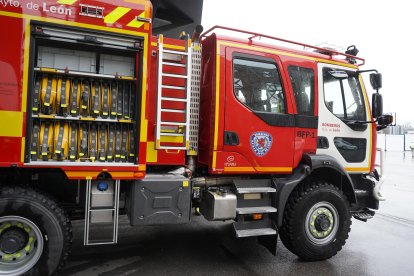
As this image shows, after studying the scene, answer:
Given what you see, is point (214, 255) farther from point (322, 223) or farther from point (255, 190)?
point (322, 223)

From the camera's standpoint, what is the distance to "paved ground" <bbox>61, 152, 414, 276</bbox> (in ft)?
14.8

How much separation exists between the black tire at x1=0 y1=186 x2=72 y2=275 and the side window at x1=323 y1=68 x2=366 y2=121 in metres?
3.87

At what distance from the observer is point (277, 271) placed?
4.56 metres

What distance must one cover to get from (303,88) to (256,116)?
2.98ft

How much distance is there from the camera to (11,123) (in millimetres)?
3449

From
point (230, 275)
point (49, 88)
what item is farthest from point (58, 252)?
point (230, 275)

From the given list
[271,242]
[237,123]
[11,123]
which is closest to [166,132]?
[237,123]

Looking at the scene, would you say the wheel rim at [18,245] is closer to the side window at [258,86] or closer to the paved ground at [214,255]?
the paved ground at [214,255]

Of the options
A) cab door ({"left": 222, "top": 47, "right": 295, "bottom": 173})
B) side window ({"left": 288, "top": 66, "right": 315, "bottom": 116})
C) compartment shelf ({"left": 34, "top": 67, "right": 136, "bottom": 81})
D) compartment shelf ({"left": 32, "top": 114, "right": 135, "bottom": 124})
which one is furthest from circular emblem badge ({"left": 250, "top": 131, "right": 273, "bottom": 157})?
compartment shelf ({"left": 34, "top": 67, "right": 136, "bottom": 81})

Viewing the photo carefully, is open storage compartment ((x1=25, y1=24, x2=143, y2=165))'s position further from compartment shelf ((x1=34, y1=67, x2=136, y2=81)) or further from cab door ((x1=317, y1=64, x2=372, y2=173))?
cab door ((x1=317, y1=64, x2=372, y2=173))

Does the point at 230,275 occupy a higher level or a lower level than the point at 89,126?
lower

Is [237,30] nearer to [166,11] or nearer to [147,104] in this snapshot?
[147,104]

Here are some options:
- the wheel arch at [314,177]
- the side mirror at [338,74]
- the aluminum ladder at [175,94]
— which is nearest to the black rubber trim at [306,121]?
the wheel arch at [314,177]

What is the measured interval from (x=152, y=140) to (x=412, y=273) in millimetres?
3836
